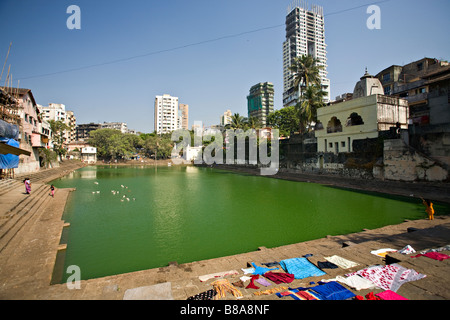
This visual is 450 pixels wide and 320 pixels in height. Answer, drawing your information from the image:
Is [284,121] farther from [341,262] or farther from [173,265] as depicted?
[173,265]

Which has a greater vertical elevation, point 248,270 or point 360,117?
point 360,117

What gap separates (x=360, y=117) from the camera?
87.5 feet

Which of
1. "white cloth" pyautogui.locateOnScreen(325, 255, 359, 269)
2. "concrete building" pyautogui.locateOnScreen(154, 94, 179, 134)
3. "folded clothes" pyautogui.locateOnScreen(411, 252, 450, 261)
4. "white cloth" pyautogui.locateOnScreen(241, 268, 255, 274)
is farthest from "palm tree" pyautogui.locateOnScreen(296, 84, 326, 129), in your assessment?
"concrete building" pyautogui.locateOnScreen(154, 94, 179, 134)

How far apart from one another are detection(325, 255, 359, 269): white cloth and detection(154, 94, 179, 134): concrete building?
114065mm

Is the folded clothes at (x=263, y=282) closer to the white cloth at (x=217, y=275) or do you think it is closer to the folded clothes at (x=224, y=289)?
the folded clothes at (x=224, y=289)

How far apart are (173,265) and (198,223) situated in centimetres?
533

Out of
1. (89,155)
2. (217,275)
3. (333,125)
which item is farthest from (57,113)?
(217,275)

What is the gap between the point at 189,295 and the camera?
4.55 metres

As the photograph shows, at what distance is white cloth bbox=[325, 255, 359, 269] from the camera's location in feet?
20.5

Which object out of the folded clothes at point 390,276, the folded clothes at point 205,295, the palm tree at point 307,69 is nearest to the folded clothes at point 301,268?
the folded clothes at point 390,276

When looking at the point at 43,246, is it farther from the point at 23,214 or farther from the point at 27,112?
the point at 27,112

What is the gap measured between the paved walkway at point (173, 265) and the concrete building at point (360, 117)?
13.7m
